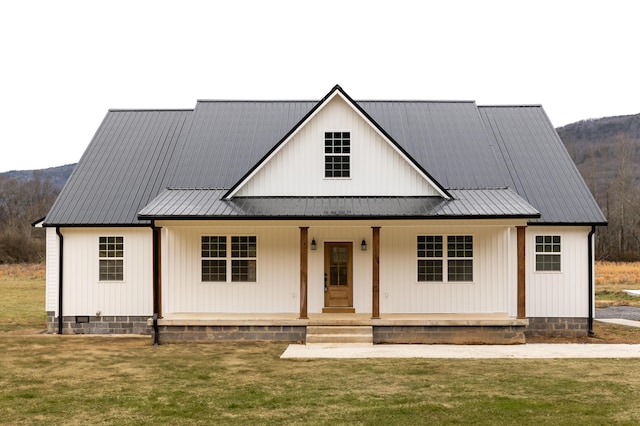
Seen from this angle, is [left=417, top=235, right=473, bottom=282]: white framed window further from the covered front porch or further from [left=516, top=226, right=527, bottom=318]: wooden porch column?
[left=516, top=226, right=527, bottom=318]: wooden porch column

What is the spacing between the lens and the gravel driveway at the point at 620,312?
25.2 metres

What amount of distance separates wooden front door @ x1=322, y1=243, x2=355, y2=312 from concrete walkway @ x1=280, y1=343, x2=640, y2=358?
8.88 feet

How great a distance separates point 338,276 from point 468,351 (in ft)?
16.3

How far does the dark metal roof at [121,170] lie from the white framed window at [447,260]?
8.35 m

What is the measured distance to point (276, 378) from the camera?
1338 centimetres

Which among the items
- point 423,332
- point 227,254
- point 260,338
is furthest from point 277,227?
point 423,332

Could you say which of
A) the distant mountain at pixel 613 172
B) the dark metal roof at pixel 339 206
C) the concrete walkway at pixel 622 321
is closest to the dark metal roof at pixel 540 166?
the dark metal roof at pixel 339 206

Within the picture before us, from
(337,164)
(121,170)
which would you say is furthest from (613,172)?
(121,170)

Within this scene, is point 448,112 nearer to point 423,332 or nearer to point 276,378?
point 423,332

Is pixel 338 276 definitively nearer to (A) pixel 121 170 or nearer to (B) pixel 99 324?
(B) pixel 99 324

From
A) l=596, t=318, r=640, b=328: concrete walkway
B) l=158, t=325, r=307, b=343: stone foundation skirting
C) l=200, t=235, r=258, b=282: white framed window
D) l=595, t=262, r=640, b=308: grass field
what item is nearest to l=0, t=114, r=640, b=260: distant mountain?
l=595, t=262, r=640, b=308: grass field

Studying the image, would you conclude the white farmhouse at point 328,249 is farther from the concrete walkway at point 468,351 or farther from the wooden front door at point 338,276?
the concrete walkway at point 468,351

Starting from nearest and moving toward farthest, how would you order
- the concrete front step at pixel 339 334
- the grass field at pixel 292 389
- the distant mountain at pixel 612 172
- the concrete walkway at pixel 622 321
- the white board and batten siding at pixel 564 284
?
1. the grass field at pixel 292 389
2. the concrete front step at pixel 339 334
3. the white board and batten siding at pixel 564 284
4. the concrete walkway at pixel 622 321
5. the distant mountain at pixel 612 172

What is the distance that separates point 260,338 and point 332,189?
4.82 meters
